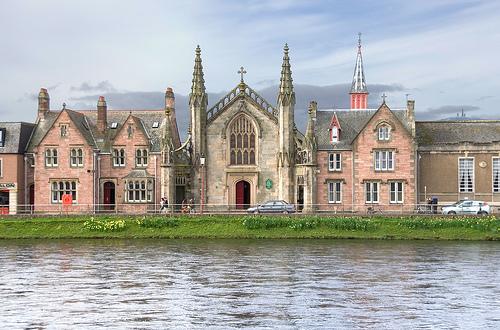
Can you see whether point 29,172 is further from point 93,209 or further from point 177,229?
point 177,229

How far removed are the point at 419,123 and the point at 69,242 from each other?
37.2 meters

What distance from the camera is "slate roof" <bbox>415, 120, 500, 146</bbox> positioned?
83562mm

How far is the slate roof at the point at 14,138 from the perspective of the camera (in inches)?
3442

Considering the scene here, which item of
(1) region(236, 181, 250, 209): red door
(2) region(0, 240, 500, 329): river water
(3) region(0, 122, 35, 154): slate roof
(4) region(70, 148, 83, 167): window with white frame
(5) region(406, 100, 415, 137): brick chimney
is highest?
(5) region(406, 100, 415, 137): brick chimney

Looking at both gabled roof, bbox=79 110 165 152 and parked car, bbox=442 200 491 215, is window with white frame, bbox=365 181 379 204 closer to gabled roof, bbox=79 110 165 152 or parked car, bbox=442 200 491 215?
parked car, bbox=442 200 491 215

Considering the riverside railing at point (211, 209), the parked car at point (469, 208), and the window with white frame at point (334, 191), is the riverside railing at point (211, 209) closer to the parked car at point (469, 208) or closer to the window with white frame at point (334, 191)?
the window with white frame at point (334, 191)

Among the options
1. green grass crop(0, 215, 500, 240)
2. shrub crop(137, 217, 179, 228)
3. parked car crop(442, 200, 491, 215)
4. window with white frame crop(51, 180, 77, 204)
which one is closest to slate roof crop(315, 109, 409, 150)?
parked car crop(442, 200, 491, 215)

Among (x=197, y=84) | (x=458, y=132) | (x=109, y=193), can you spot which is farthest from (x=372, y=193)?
(x=109, y=193)

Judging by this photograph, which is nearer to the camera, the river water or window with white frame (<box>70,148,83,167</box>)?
the river water

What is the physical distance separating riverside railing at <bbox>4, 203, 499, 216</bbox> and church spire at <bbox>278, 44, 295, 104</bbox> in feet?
33.1

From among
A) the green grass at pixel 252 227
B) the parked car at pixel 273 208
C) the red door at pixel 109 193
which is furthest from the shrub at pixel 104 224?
the red door at pixel 109 193

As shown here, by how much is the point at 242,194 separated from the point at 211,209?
3.64 meters

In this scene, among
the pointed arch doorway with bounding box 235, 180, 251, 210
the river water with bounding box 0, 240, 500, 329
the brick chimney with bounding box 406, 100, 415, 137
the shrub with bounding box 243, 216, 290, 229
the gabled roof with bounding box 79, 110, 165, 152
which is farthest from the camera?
the gabled roof with bounding box 79, 110, 165, 152

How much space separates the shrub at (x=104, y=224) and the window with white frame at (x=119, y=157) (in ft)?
47.0
